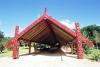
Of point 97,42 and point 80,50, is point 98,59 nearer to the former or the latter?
point 80,50

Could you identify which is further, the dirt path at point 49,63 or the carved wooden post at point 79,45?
the carved wooden post at point 79,45

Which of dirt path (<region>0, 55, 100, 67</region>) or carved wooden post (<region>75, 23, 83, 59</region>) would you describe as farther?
carved wooden post (<region>75, 23, 83, 59</region>)

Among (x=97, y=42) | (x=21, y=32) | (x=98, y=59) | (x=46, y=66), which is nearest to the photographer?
(x=46, y=66)

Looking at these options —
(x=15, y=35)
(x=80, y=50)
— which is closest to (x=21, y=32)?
(x=15, y=35)

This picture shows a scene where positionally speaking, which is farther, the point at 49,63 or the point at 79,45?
the point at 79,45

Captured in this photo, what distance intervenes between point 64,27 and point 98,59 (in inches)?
164

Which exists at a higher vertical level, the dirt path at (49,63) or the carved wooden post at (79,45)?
the carved wooden post at (79,45)

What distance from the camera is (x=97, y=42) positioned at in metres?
65.4

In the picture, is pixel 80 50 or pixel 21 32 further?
pixel 21 32

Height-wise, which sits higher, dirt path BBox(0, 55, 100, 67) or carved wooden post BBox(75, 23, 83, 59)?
carved wooden post BBox(75, 23, 83, 59)

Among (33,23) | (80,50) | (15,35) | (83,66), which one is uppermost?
(33,23)

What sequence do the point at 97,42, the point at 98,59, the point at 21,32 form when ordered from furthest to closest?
the point at 97,42 → the point at 21,32 → the point at 98,59

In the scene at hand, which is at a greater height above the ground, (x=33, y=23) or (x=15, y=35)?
(x=33, y=23)

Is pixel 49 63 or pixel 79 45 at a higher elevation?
pixel 79 45
